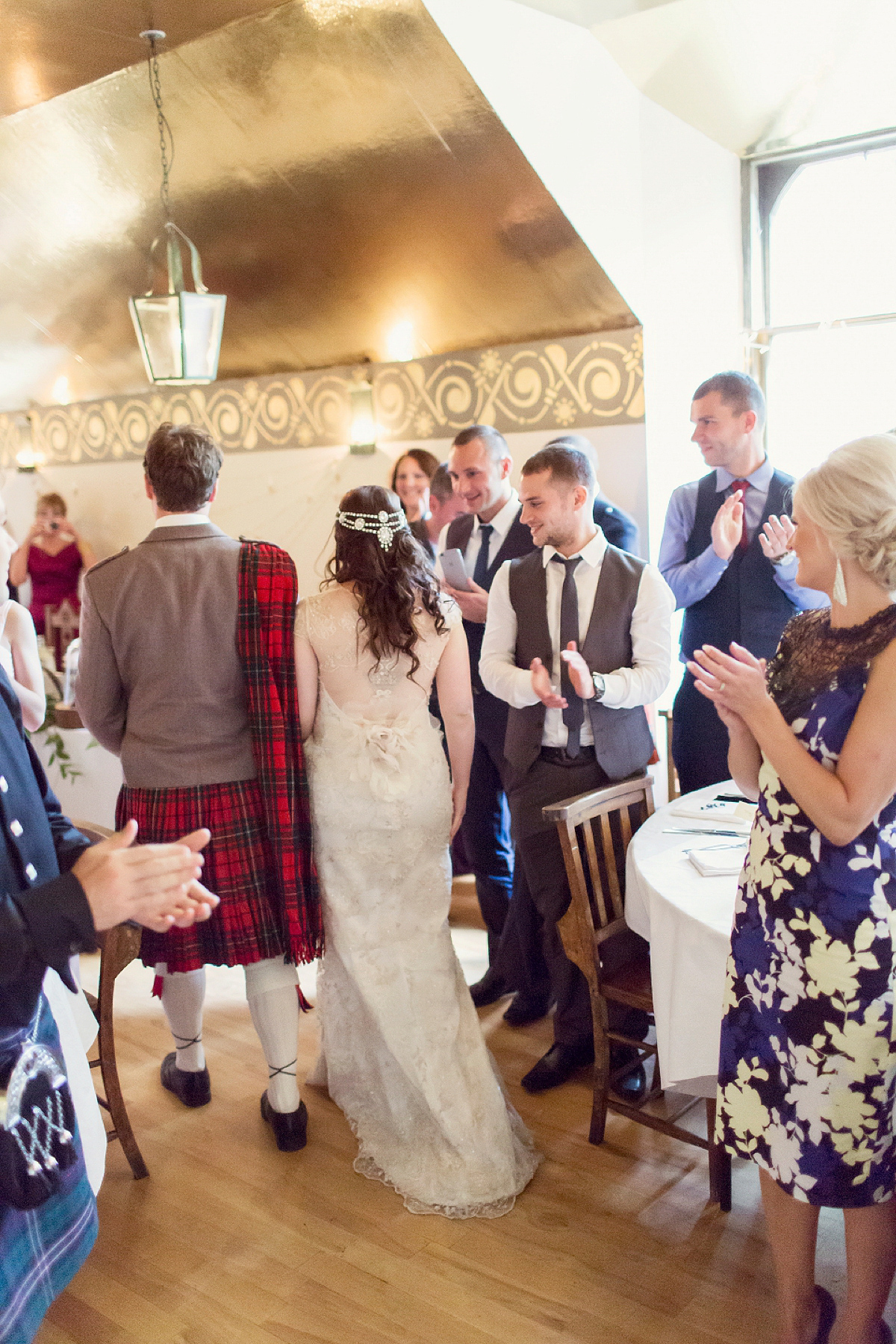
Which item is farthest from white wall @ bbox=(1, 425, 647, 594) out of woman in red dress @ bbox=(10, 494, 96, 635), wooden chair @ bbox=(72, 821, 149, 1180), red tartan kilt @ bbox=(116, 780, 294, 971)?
wooden chair @ bbox=(72, 821, 149, 1180)

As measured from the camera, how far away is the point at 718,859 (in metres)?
2.42

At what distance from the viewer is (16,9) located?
356 centimetres

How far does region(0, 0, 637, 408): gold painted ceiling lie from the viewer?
3.85m

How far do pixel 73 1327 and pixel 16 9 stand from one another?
12.5ft

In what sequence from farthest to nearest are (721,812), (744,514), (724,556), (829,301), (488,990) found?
(829,301), (488,990), (744,514), (724,556), (721,812)

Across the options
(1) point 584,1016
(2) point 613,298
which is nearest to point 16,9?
(2) point 613,298

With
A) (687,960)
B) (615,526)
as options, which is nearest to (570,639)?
(615,526)

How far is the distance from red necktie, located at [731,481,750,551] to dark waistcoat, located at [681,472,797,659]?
0.06 feet

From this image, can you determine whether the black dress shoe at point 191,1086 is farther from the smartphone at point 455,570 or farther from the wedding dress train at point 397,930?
the smartphone at point 455,570

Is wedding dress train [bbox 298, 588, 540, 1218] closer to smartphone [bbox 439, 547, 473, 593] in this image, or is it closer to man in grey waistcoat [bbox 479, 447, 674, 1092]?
man in grey waistcoat [bbox 479, 447, 674, 1092]

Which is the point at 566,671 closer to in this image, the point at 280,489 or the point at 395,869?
the point at 395,869

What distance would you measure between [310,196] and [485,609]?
2118 millimetres

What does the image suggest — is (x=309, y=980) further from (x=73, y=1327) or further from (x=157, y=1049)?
(x=73, y=1327)

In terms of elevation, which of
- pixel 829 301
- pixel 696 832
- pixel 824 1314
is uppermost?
pixel 829 301
